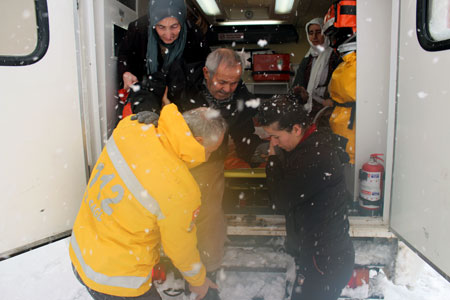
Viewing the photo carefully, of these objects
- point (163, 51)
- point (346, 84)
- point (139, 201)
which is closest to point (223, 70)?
point (163, 51)

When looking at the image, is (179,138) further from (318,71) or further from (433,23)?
(318,71)

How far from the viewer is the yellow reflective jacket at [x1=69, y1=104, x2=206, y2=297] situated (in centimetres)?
159

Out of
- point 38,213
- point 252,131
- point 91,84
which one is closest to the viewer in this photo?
point 38,213

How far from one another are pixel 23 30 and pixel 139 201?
1335 mm

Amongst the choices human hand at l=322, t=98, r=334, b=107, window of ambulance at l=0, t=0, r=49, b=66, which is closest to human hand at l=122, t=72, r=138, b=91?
window of ambulance at l=0, t=0, r=49, b=66

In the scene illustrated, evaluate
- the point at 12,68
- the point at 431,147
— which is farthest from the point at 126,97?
the point at 431,147

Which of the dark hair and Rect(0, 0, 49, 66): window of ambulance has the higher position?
Rect(0, 0, 49, 66): window of ambulance

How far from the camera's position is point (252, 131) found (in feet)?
10.4

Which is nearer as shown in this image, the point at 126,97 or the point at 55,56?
the point at 55,56

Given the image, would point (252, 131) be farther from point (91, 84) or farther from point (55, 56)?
point (55, 56)

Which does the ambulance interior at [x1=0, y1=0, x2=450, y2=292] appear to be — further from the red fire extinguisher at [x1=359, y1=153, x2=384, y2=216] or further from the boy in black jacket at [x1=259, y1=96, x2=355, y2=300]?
the boy in black jacket at [x1=259, y1=96, x2=355, y2=300]

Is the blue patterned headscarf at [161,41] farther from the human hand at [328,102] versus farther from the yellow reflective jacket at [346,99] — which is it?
the human hand at [328,102]

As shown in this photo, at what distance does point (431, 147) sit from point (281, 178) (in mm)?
819

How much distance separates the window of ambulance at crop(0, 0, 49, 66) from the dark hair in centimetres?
133
